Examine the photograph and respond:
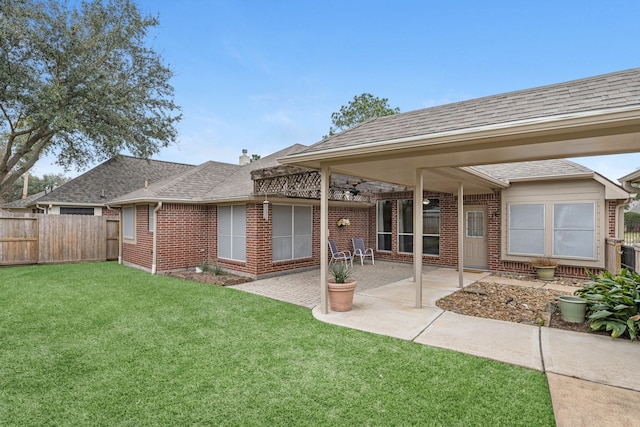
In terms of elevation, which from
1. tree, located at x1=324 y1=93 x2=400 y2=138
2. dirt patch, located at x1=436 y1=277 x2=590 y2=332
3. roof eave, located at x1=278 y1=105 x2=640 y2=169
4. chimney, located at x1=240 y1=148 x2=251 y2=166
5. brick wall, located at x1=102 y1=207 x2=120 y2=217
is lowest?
dirt patch, located at x1=436 y1=277 x2=590 y2=332

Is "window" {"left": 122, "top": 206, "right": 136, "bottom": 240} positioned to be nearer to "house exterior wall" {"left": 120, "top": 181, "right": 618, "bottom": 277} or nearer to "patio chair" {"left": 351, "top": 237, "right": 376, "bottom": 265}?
"house exterior wall" {"left": 120, "top": 181, "right": 618, "bottom": 277}

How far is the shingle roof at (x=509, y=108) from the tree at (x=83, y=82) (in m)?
12.3

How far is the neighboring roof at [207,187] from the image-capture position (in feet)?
31.3

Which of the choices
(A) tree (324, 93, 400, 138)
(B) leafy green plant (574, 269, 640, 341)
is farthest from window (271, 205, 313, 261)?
(A) tree (324, 93, 400, 138)

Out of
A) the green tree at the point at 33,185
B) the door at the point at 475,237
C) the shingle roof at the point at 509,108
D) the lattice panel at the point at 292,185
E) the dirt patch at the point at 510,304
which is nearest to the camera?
the shingle roof at the point at 509,108

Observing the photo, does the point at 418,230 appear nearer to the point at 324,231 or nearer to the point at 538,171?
the point at 324,231

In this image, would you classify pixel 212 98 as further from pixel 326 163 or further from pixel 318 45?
pixel 326 163

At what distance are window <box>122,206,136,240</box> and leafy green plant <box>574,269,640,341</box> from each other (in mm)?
12591

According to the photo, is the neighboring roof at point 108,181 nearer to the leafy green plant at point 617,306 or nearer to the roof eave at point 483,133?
the roof eave at point 483,133

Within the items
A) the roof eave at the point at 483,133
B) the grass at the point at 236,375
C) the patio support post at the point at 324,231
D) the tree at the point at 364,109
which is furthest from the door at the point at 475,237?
the tree at the point at 364,109

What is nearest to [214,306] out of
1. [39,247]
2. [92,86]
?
[39,247]

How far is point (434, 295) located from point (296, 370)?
175 inches

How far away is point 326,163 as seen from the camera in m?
5.80

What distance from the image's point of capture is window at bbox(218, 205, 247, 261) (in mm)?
9578
